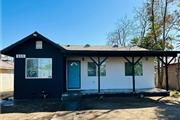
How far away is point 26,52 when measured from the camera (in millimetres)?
14805

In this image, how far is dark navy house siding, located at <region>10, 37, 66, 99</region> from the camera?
14.6 metres

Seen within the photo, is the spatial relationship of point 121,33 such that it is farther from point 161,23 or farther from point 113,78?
point 113,78

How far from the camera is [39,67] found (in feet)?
48.5

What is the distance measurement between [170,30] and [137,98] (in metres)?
12.4

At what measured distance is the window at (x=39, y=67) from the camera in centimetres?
1477

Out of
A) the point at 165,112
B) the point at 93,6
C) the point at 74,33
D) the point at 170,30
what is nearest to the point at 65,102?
the point at 165,112

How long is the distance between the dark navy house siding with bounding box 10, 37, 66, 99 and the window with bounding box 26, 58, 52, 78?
23 cm

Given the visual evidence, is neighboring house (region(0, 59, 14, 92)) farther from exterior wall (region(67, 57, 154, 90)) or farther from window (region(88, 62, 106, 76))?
window (region(88, 62, 106, 76))

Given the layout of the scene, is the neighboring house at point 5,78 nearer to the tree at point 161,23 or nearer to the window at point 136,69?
the window at point 136,69

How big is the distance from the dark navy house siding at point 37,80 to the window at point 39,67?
0.76 feet

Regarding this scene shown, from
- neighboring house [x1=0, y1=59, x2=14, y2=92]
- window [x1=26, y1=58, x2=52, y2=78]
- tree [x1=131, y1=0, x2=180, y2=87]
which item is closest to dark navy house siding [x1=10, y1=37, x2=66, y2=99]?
window [x1=26, y1=58, x2=52, y2=78]

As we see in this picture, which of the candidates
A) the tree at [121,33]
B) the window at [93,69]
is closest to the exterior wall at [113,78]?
the window at [93,69]

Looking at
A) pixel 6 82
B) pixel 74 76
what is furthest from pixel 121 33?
pixel 74 76

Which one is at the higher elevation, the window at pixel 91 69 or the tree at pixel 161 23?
the tree at pixel 161 23
